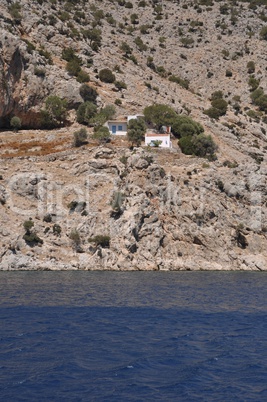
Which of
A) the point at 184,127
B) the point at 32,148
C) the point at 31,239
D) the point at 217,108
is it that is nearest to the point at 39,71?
the point at 32,148

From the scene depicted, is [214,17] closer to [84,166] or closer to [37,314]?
[84,166]

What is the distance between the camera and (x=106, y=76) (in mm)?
90938

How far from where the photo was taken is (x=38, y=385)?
18.9 metres

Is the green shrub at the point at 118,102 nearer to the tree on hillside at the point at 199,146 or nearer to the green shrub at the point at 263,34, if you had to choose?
the tree on hillside at the point at 199,146

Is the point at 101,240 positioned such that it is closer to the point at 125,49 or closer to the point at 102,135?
the point at 102,135

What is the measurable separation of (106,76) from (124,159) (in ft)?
98.4

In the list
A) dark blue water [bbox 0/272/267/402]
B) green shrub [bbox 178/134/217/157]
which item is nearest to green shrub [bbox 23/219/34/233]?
dark blue water [bbox 0/272/267/402]

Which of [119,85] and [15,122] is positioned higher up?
[119,85]

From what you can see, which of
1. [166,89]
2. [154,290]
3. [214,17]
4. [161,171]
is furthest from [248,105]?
[154,290]

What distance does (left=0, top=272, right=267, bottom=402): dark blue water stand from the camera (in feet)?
61.6

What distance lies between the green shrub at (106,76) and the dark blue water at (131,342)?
5441cm

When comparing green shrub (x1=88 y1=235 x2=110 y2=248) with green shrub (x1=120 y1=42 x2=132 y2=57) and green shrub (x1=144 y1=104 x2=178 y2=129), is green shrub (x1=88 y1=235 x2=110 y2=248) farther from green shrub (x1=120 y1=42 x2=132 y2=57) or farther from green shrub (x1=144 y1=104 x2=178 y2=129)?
green shrub (x1=120 y1=42 x2=132 y2=57)

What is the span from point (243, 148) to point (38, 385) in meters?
66.5

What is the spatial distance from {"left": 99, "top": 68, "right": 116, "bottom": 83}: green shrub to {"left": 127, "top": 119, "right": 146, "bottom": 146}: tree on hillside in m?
17.6
